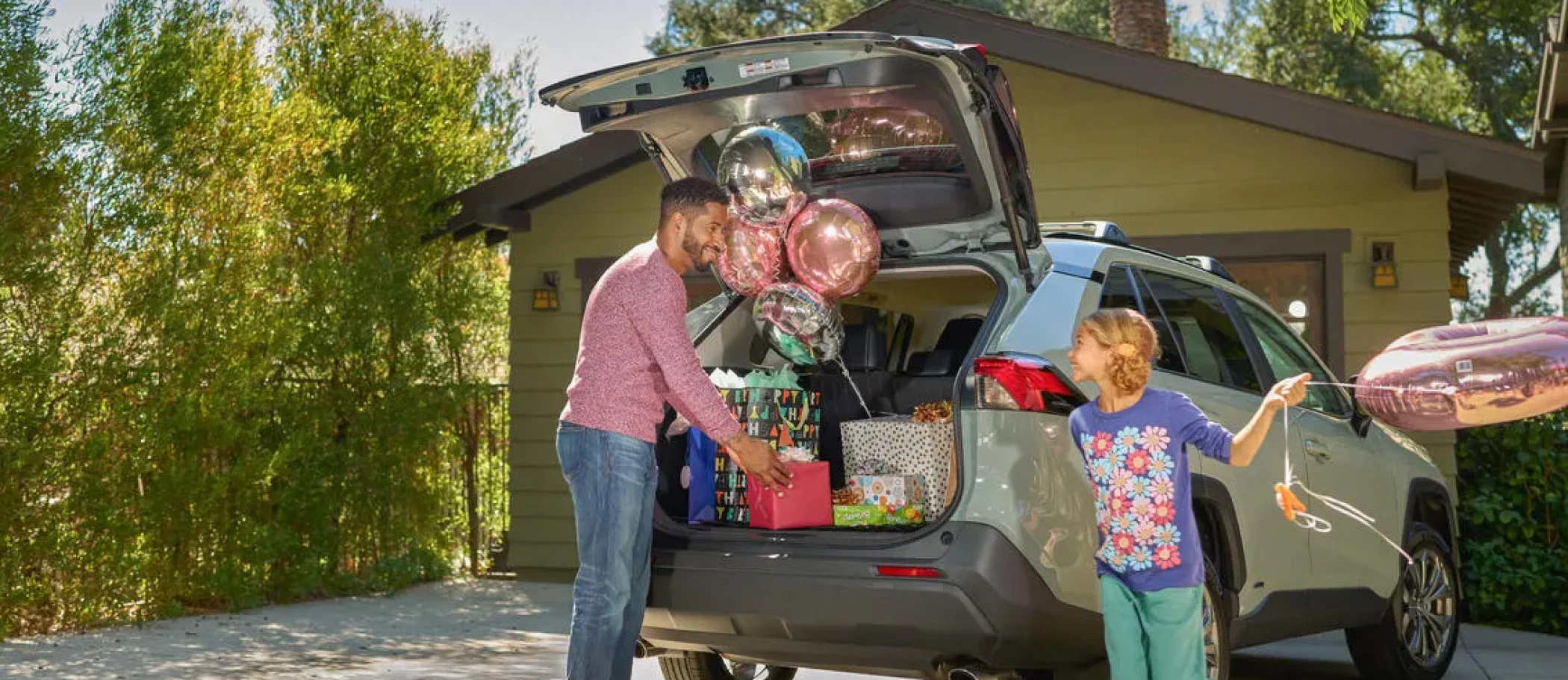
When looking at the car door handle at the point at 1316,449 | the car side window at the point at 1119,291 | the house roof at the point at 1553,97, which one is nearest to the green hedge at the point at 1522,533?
the house roof at the point at 1553,97

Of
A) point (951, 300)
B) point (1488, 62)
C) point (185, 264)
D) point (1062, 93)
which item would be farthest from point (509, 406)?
point (1488, 62)

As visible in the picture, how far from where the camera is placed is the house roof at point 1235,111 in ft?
31.5

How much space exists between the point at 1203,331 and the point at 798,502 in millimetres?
1724

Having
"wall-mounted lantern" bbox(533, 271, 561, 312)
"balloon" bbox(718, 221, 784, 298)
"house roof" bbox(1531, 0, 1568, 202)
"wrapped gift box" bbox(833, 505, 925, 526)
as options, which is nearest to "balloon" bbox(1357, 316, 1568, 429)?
"wrapped gift box" bbox(833, 505, 925, 526)

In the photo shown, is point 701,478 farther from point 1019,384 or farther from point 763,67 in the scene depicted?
point 763,67

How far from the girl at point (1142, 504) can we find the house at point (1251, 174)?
20.0ft

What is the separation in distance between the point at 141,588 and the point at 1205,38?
95.5 ft

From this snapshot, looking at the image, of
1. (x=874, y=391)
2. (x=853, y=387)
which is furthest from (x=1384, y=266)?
(x=853, y=387)

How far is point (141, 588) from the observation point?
9492 mm

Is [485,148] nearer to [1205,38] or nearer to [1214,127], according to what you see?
[1214,127]

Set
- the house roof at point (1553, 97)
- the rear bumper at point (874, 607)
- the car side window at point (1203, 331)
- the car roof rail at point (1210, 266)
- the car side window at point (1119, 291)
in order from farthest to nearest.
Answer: the house roof at point (1553, 97) < the car roof rail at point (1210, 266) < the car side window at point (1203, 331) < the car side window at point (1119, 291) < the rear bumper at point (874, 607)

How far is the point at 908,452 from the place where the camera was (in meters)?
5.01

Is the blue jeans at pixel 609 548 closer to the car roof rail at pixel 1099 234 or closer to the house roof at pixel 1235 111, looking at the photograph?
the car roof rail at pixel 1099 234

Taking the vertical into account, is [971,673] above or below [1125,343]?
below
